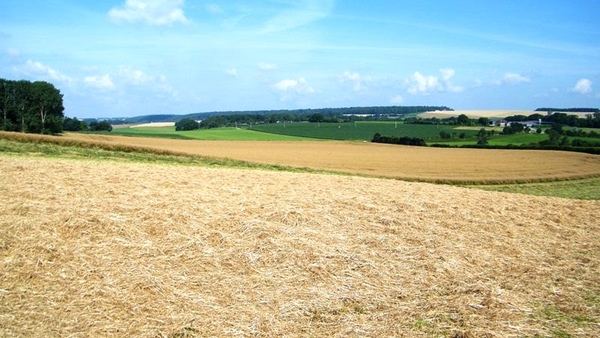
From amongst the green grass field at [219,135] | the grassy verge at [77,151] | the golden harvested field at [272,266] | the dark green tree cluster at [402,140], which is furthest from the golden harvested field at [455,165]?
the green grass field at [219,135]

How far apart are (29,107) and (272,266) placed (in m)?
51.7

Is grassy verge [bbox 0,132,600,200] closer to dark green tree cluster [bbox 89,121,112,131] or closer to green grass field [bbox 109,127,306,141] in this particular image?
green grass field [bbox 109,127,306,141]

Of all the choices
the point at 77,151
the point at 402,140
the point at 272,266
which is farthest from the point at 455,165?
the point at 272,266

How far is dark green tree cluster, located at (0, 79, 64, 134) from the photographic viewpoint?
153 ft

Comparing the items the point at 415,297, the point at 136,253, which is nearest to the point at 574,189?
the point at 415,297

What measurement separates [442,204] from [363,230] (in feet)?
10.9

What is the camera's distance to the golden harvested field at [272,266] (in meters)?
4.60

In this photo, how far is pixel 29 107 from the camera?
48.7 m

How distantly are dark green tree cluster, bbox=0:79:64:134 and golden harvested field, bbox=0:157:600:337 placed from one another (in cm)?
4360

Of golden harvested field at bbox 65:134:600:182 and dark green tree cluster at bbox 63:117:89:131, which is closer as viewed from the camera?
golden harvested field at bbox 65:134:600:182

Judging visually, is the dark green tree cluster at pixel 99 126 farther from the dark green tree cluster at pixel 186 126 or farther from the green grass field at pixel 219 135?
the dark green tree cluster at pixel 186 126

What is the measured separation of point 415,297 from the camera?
5359 mm

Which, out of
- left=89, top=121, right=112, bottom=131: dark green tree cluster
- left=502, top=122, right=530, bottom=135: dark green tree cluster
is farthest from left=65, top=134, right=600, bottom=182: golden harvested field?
left=89, top=121, right=112, bottom=131: dark green tree cluster

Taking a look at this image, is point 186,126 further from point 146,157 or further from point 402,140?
point 146,157
